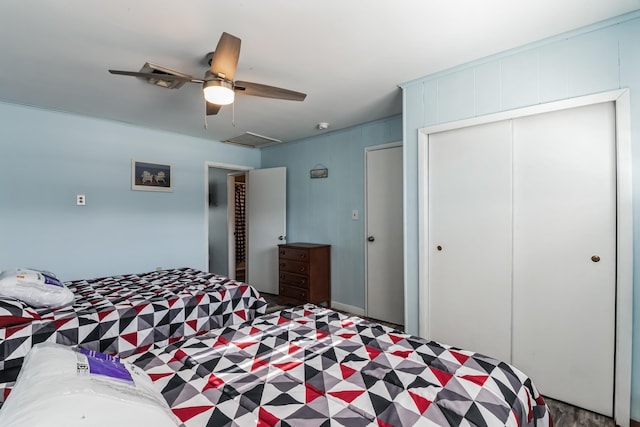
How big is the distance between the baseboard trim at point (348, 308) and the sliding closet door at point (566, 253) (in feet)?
6.18

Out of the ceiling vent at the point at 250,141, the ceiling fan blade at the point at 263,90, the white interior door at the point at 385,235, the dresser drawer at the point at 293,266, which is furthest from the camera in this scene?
the ceiling vent at the point at 250,141

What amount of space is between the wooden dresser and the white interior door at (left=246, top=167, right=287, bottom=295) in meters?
0.52

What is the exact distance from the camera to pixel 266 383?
118 centimetres

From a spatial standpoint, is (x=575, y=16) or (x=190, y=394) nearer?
(x=190, y=394)

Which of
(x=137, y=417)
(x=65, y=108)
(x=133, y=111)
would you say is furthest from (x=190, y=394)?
(x=65, y=108)

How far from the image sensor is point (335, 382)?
1.19 m

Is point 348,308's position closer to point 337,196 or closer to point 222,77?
point 337,196

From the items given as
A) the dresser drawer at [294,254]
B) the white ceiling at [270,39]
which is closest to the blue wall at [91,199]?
the white ceiling at [270,39]

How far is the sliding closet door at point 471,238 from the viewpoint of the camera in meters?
2.32

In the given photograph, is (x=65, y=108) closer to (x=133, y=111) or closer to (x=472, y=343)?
(x=133, y=111)

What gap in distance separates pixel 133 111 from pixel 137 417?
345 centimetres

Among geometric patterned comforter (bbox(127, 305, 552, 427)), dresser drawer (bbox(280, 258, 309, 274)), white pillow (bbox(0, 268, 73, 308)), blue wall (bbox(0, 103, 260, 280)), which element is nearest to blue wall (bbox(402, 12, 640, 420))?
geometric patterned comforter (bbox(127, 305, 552, 427))

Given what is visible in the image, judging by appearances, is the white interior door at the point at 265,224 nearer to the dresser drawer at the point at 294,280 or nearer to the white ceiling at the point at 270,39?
the dresser drawer at the point at 294,280

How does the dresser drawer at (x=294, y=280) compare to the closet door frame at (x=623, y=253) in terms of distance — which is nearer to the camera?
the closet door frame at (x=623, y=253)
